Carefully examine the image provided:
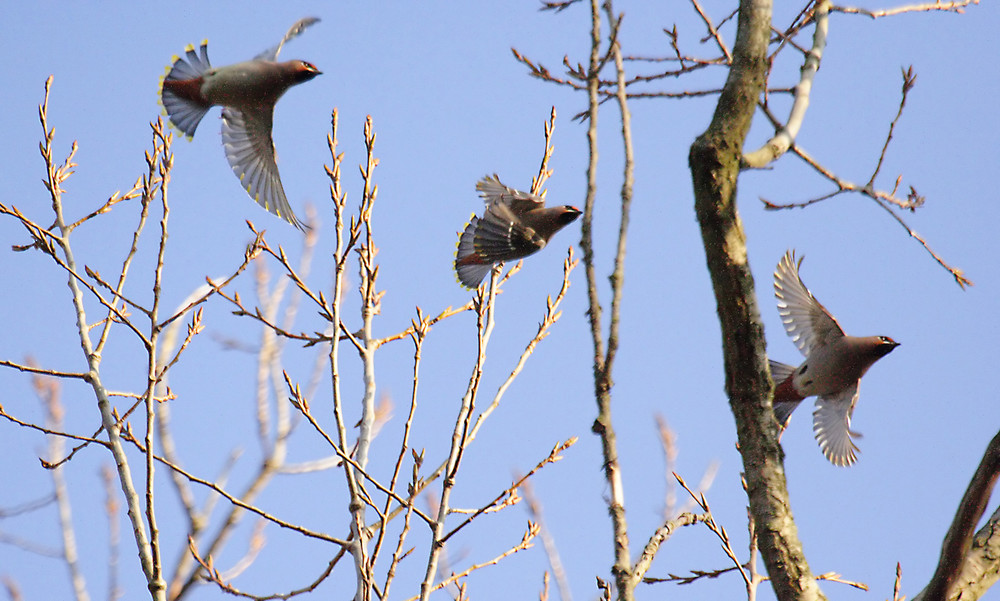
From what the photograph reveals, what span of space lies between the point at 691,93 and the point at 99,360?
1928 mm

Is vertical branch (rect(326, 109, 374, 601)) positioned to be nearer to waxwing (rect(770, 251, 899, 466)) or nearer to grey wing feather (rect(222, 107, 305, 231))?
grey wing feather (rect(222, 107, 305, 231))

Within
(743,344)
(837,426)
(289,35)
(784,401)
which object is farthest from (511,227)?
(837,426)

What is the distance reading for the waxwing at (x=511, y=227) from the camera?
3832 mm

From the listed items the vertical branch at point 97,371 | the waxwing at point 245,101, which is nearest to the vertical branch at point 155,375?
the vertical branch at point 97,371

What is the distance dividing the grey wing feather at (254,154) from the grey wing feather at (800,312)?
244cm

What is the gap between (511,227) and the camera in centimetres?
386

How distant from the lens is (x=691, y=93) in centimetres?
304

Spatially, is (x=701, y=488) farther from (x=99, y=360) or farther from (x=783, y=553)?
(x=99, y=360)

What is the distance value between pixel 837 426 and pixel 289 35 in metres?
3.26

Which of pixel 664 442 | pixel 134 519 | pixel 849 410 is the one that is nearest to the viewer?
pixel 134 519

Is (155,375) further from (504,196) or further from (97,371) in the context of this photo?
(504,196)

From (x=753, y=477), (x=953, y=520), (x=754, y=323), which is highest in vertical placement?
(x=754, y=323)

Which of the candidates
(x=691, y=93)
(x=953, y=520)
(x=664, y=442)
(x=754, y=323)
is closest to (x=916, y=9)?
(x=691, y=93)

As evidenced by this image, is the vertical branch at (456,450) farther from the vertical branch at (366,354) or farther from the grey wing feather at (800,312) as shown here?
the grey wing feather at (800,312)
